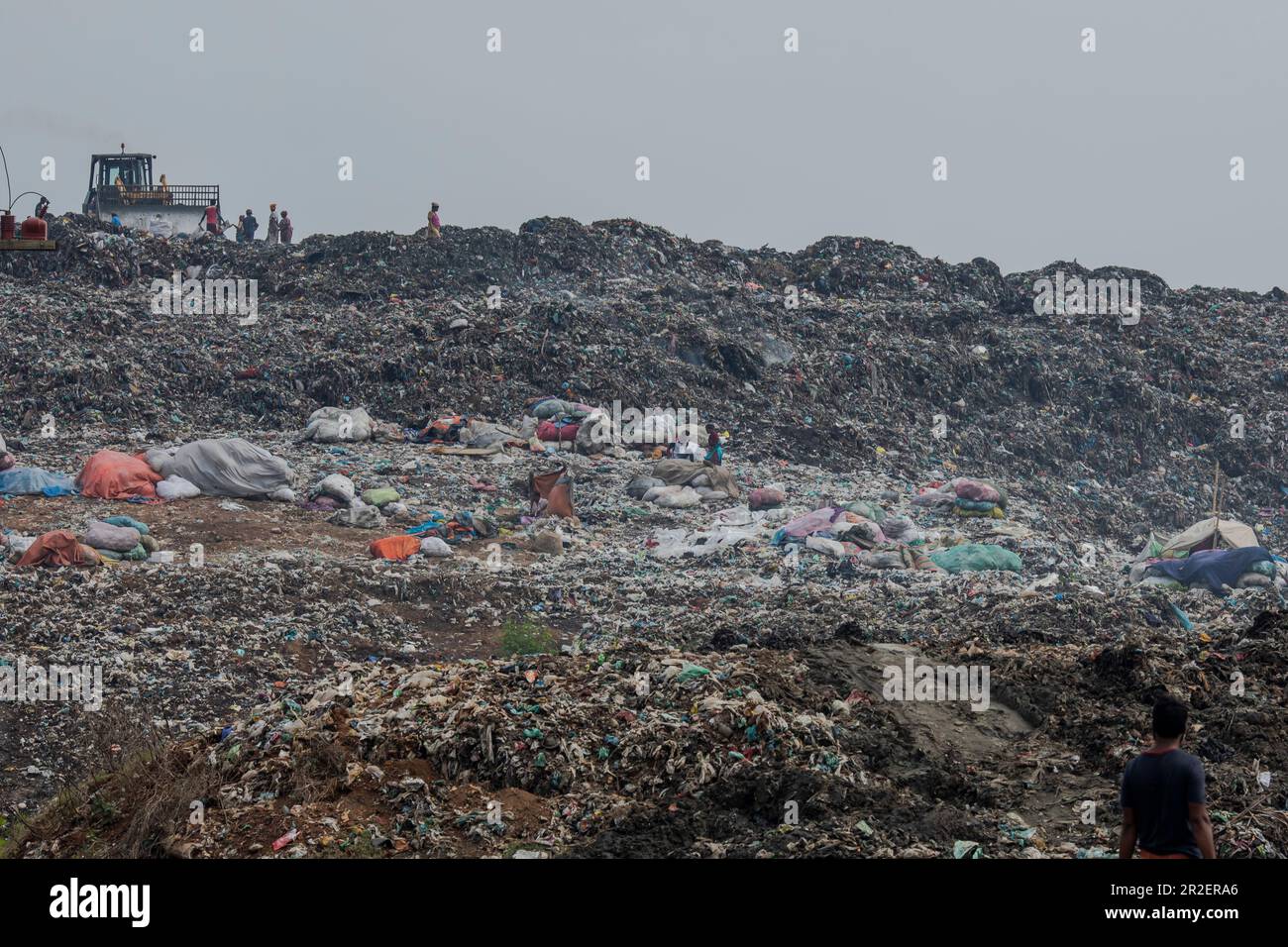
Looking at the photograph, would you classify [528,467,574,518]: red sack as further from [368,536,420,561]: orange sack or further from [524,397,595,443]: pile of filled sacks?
[524,397,595,443]: pile of filled sacks

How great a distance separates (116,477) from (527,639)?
5.15 m

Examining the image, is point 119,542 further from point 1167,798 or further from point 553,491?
point 1167,798

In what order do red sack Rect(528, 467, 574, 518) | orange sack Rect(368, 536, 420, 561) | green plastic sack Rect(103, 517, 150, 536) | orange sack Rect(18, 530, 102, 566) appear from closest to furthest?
orange sack Rect(18, 530, 102, 566)
green plastic sack Rect(103, 517, 150, 536)
orange sack Rect(368, 536, 420, 561)
red sack Rect(528, 467, 574, 518)

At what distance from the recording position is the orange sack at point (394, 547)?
39.5 feet

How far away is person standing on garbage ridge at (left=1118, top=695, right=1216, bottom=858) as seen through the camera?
4.20 m

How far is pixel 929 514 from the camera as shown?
14.4m

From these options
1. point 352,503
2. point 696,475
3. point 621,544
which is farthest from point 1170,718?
point 696,475

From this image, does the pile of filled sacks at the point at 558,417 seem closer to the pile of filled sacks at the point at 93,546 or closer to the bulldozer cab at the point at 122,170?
the pile of filled sacks at the point at 93,546

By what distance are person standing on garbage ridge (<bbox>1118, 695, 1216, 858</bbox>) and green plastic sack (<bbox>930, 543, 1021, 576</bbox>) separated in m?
7.99

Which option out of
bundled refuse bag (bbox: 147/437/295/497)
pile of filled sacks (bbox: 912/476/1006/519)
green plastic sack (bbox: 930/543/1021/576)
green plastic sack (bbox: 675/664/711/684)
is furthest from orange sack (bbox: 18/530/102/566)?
pile of filled sacks (bbox: 912/476/1006/519)

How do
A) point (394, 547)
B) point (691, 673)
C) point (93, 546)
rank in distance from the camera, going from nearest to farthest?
point (691, 673) → point (93, 546) → point (394, 547)

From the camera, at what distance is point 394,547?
12.1m
